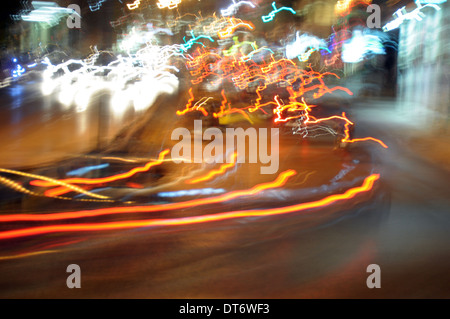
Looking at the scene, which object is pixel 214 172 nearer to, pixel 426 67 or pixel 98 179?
pixel 98 179

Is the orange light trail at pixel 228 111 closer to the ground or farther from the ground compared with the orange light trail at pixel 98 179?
farther from the ground

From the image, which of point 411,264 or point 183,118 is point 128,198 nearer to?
point 411,264

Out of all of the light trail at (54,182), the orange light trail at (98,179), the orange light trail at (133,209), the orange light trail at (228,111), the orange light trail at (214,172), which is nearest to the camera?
the orange light trail at (133,209)

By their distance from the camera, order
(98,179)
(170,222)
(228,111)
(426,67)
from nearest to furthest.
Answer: (170,222)
(98,179)
(228,111)
(426,67)

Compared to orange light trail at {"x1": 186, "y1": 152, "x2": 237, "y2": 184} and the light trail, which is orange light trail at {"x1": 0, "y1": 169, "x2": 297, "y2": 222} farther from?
orange light trail at {"x1": 186, "y1": 152, "x2": 237, "y2": 184}

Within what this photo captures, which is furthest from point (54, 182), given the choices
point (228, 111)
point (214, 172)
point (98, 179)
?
point (228, 111)

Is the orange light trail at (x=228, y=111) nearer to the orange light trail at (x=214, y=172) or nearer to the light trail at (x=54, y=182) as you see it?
the orange light trail at (x=214, y=172)

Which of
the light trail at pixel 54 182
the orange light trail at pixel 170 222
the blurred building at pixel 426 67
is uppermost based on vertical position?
the blurred building at pixel 426 67

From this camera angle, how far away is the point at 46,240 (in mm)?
5309

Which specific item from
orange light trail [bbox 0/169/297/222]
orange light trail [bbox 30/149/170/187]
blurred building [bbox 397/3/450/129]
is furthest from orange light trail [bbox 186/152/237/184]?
blurred building [bbox 397/3/450/129]

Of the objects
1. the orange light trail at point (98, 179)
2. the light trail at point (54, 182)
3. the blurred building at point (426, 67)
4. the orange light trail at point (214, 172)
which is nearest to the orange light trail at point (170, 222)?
the light trail at point (54, 182)

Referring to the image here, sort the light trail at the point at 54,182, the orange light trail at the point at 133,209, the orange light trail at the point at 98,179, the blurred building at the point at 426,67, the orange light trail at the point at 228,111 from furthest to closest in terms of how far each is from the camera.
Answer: the orange light trail at the point at 228,111 < the blurred building at the point at 426,67 < the orange light trail at the point at 98,179 < the light trail at the point at 54,182 < the orange light trail at the point at 133,209

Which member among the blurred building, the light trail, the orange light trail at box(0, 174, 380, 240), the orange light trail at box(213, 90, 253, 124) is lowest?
the orange light trail at box(0, 174, 380, 240)
